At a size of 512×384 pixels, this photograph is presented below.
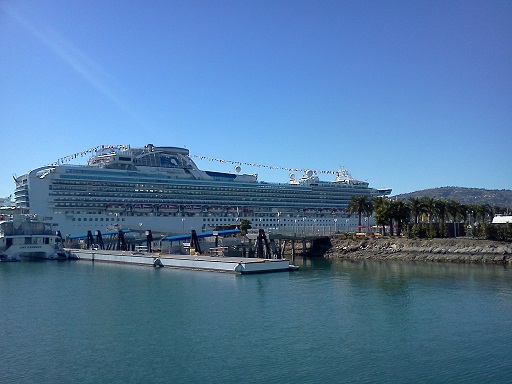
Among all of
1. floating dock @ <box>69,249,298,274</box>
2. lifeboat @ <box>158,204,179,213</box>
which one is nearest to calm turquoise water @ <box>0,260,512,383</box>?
floating dock @ <box>69,249,298,274</box>

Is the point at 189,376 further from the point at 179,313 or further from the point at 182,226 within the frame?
the point at 182,226

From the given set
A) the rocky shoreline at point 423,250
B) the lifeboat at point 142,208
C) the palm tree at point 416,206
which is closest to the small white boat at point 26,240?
the lifeboat at point 142,208

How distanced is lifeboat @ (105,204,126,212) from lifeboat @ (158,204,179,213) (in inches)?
223

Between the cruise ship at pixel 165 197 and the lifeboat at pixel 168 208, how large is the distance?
31mm

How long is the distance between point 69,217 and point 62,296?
4143 cm

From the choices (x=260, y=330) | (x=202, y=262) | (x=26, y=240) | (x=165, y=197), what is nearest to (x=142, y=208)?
(x=165, y=197)

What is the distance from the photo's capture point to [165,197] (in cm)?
8094

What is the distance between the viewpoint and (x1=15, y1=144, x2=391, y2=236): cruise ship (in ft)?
242

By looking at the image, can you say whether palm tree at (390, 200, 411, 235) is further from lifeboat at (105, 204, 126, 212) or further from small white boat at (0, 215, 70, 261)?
small white boat at (0, 215, 70, 261)

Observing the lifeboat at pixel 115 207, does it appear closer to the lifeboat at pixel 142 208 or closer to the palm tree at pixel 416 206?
the lifeboat at pixel 142 208

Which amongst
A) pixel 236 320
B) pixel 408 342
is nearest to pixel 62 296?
pixel 236 320

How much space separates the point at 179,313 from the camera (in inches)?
1123

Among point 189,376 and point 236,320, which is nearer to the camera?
point 189,376

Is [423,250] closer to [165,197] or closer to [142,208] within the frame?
[165,197]
